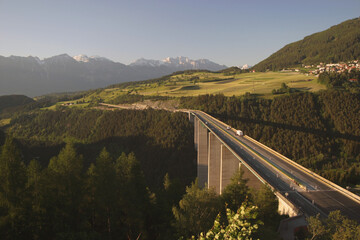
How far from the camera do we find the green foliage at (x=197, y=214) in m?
16.5

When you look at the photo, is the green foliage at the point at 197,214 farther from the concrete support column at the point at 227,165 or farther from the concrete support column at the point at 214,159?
the concrete support column at the point at 214,159

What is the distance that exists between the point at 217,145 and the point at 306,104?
185 ft

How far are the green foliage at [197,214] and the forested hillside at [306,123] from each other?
59.6m

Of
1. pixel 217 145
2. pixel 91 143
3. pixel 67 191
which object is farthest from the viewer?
pixel 91 143

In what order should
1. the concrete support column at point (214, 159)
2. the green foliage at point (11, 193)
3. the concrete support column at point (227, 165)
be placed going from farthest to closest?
1. the concrete support column at point (214, 159)
2. the concrete support column at point (227, 165)
3. the green foliage at point (11, 193)

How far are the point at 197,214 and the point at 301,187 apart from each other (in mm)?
17011

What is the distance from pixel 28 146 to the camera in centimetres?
9388

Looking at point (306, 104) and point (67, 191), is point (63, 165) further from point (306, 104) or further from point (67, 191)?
point (306, 104)

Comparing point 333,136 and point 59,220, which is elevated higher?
point 59,220

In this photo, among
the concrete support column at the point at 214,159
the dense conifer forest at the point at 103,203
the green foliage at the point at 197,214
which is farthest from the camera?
the concrete support column at the point at 214,159

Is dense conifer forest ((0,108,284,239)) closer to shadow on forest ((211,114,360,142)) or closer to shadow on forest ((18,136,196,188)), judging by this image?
shadow on forest ((18,136,196,188))

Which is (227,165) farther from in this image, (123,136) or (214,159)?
(123,136)

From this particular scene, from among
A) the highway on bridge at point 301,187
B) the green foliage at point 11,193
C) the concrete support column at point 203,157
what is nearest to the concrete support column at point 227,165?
the highway on bridge at point 301,187

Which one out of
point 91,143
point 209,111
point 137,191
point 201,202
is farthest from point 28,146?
point 201,202
